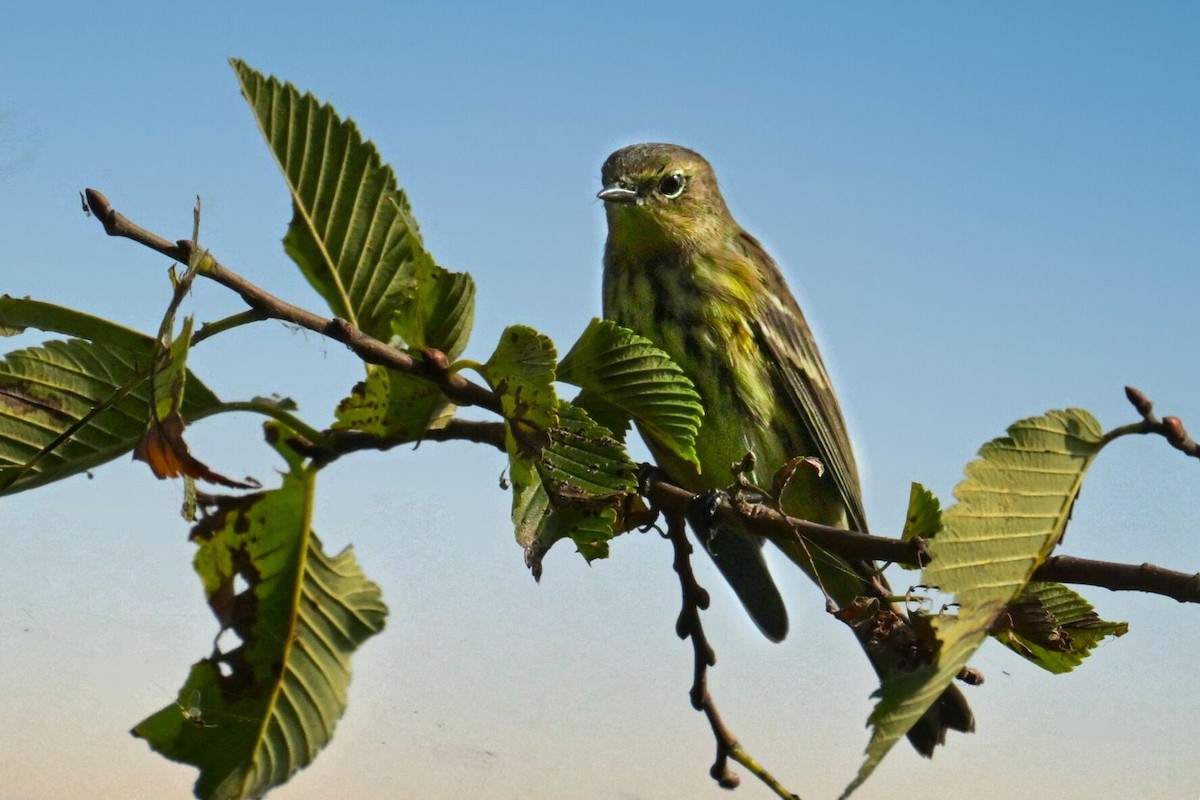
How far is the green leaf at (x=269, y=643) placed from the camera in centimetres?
136

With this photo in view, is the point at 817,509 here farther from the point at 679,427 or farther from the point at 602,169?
the point at 679,427

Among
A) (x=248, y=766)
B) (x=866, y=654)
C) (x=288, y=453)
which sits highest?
(x=866, y=654)

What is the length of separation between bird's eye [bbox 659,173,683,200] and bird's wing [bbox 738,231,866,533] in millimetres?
331

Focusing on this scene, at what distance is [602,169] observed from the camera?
15.1 ft

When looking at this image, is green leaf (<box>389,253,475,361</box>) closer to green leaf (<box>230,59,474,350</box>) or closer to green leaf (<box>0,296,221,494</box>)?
green leaf (<box>230,59,474,350</box>)

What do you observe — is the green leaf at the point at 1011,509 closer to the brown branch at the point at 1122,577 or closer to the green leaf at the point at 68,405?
the brown branch at the point at 1122,577

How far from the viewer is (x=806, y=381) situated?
4.25 m

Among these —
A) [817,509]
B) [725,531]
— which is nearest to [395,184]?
[725,531]

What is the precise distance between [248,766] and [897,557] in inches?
33.8

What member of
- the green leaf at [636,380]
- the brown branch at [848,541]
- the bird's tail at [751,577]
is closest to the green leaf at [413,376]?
the green leaf at [636,380]

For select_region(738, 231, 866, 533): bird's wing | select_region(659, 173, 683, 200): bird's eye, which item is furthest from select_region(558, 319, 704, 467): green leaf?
select_region(659, 173, 683, 200): bird's eye

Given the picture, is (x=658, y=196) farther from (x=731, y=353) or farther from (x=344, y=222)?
(x=344, y=222)

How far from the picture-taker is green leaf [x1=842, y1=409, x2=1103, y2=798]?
4.26 ft

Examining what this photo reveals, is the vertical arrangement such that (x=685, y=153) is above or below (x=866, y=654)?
above
